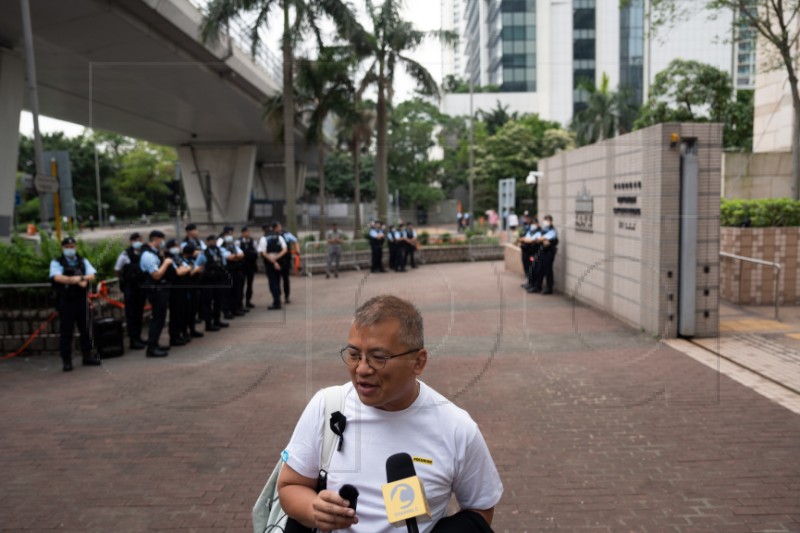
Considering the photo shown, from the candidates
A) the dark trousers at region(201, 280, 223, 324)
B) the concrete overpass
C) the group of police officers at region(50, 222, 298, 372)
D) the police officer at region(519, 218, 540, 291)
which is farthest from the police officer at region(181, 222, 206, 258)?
the police officer at region(519, 218, 540, 291)

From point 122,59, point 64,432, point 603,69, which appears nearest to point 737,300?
point 64,432

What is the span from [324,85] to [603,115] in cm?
2861

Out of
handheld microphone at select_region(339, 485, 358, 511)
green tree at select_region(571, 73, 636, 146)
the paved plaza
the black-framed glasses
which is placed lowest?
the paved plaza

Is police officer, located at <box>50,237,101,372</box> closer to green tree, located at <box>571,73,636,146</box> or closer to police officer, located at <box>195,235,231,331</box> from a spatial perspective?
police officer, located at <box>195,235,231,331</box>

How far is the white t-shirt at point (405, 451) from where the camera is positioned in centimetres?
233

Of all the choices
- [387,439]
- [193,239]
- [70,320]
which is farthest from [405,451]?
[193,239]

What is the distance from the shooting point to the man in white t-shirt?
2.33 meters

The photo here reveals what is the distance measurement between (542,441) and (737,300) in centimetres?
897

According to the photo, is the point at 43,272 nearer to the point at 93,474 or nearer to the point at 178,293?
the point at 178,293

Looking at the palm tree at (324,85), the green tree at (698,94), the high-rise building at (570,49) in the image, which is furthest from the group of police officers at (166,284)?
the high-rise building at (570,49)

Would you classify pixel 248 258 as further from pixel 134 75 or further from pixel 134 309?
pixel 134 75

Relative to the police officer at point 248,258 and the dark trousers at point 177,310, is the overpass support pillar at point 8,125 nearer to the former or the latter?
the police officer at point 248,258

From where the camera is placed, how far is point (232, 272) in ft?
46.6

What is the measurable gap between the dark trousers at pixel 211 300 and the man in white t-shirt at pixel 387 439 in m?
10.5
